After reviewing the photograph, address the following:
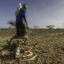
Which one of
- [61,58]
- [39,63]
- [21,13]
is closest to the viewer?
[39,63]

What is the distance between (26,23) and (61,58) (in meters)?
2.18

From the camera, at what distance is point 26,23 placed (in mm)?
7023

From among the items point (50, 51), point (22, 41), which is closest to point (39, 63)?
point (50, 51)

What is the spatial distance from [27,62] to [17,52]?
Answer: 0.76m

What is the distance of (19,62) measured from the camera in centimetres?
512

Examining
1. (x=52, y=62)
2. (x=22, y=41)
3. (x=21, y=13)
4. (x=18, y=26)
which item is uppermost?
(x=21, y=13)

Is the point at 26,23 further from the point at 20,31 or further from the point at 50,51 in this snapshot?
the point at 50,51

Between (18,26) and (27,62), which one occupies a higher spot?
(18,26)

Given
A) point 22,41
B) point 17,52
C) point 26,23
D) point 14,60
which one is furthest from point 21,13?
point 14,60

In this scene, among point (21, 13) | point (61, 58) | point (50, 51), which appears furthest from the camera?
point (21, 13)

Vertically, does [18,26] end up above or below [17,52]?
above

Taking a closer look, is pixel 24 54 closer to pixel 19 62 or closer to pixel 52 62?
pixel 19 62

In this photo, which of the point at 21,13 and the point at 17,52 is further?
the point at 21,13

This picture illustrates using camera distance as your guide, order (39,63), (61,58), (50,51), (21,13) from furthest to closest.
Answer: (21,13)
(50,51)
(61,58)
(39,63)
